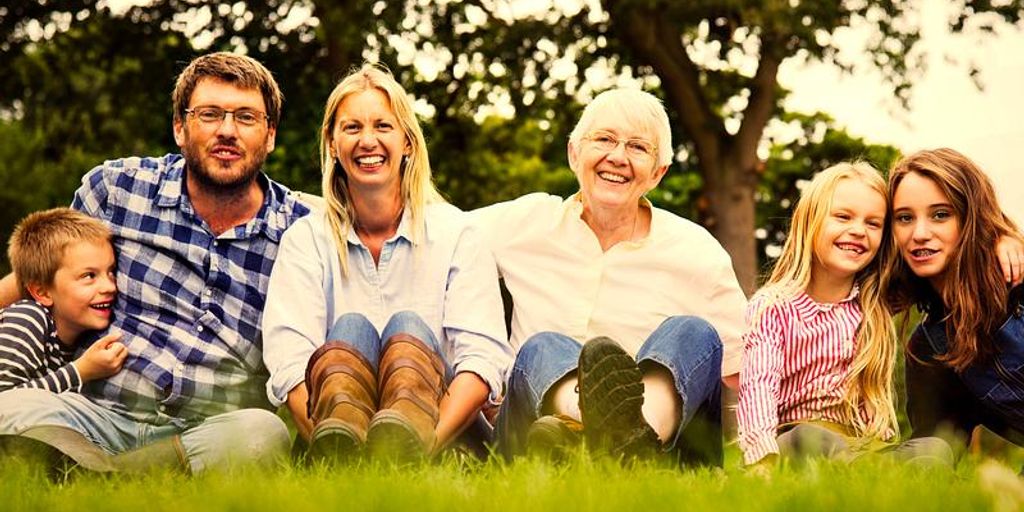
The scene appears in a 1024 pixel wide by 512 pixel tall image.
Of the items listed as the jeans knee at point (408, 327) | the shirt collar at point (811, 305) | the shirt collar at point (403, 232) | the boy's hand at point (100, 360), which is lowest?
the boy's hand at point (100, 360)

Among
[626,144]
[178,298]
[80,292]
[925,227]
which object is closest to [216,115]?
[178,298]

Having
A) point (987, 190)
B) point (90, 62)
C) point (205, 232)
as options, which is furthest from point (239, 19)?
point (987, 190)

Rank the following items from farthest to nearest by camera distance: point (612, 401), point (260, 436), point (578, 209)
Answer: point (578, 209), point (260, 436), point (612, 401)

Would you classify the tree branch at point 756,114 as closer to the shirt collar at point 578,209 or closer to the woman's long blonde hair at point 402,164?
the shirt collar at point 578,209

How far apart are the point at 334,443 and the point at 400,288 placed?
0.94m

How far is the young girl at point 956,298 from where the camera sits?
4180 millimetres

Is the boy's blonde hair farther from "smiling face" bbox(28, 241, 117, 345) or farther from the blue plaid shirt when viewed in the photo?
the blue plaid shirt

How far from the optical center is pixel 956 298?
4.20m

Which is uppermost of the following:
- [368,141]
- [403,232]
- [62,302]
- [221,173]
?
[368,141]

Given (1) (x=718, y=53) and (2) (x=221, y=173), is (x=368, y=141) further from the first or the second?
(1) (x=718, y=53)

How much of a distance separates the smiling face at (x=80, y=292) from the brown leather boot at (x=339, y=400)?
34.1 inches

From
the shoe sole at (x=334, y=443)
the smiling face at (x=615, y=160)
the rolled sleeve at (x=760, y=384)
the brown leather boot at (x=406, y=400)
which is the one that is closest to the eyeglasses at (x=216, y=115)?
the brown leather boot at (x=406, y=400)

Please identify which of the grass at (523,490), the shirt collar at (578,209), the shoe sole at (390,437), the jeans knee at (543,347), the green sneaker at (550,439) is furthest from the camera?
the shirt collar at (578,209)

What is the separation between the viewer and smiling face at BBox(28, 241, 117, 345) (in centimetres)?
427
